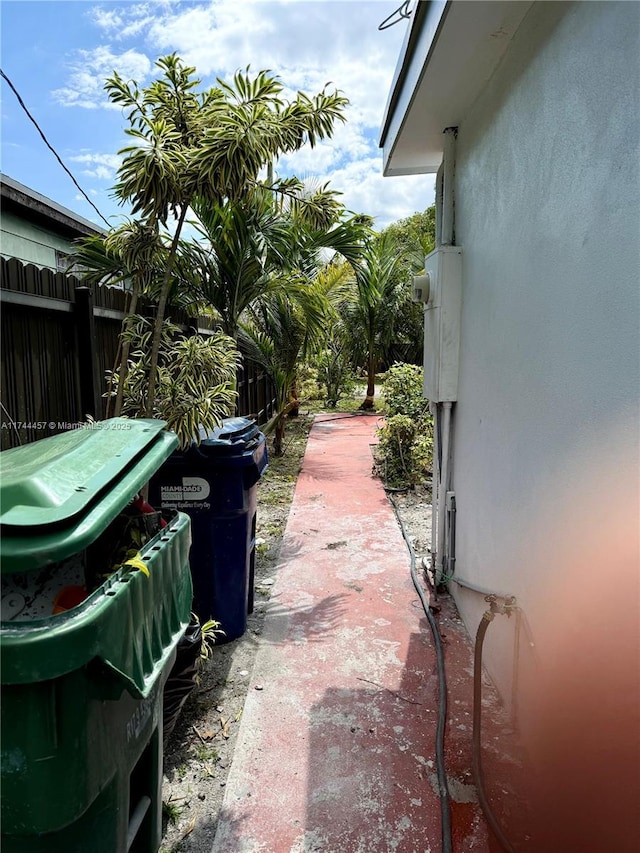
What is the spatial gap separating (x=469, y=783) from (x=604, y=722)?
3.04 feet

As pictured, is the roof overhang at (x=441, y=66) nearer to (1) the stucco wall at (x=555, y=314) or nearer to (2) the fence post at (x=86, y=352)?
(1) the stucco wall at (x=555, y=314)

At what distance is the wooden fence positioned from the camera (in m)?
2.83

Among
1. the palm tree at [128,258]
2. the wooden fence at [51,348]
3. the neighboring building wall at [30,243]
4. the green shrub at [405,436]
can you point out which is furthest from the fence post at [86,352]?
the green shrub at [405,436]

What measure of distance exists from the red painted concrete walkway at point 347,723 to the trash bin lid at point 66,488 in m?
1.51

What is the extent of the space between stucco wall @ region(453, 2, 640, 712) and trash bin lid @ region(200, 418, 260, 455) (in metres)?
1.46

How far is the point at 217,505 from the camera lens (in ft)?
10.7

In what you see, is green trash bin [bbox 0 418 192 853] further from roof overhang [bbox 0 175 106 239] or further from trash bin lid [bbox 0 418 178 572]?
roof overhang [bbox 0 175 106 239]

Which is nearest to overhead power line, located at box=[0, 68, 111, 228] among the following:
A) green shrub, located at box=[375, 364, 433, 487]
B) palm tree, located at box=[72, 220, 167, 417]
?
palm tree, located at box=[72, 220, 167, 417]

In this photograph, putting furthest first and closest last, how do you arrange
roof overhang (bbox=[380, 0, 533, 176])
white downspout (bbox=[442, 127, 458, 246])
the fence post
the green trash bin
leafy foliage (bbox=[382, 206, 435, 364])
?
leafy foliage (bbox=[382, 206, 435, 364])
white downspout (bbox=[442, 127, 458, 246])
the fence post
roof overhang (bbox=[380, 0, 533, 176])
the green trash bin

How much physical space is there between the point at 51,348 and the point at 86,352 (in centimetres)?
30

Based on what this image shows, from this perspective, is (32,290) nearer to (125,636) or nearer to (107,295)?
(107,295)

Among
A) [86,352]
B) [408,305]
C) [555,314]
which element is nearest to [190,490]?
[86,352]

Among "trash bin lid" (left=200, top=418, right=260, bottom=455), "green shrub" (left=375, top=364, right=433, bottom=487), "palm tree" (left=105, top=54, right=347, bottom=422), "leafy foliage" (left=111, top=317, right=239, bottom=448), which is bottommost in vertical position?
"green shrub" (left=375, top=364, right=433, bottom=487)

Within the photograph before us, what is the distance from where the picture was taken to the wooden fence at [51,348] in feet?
9.28
